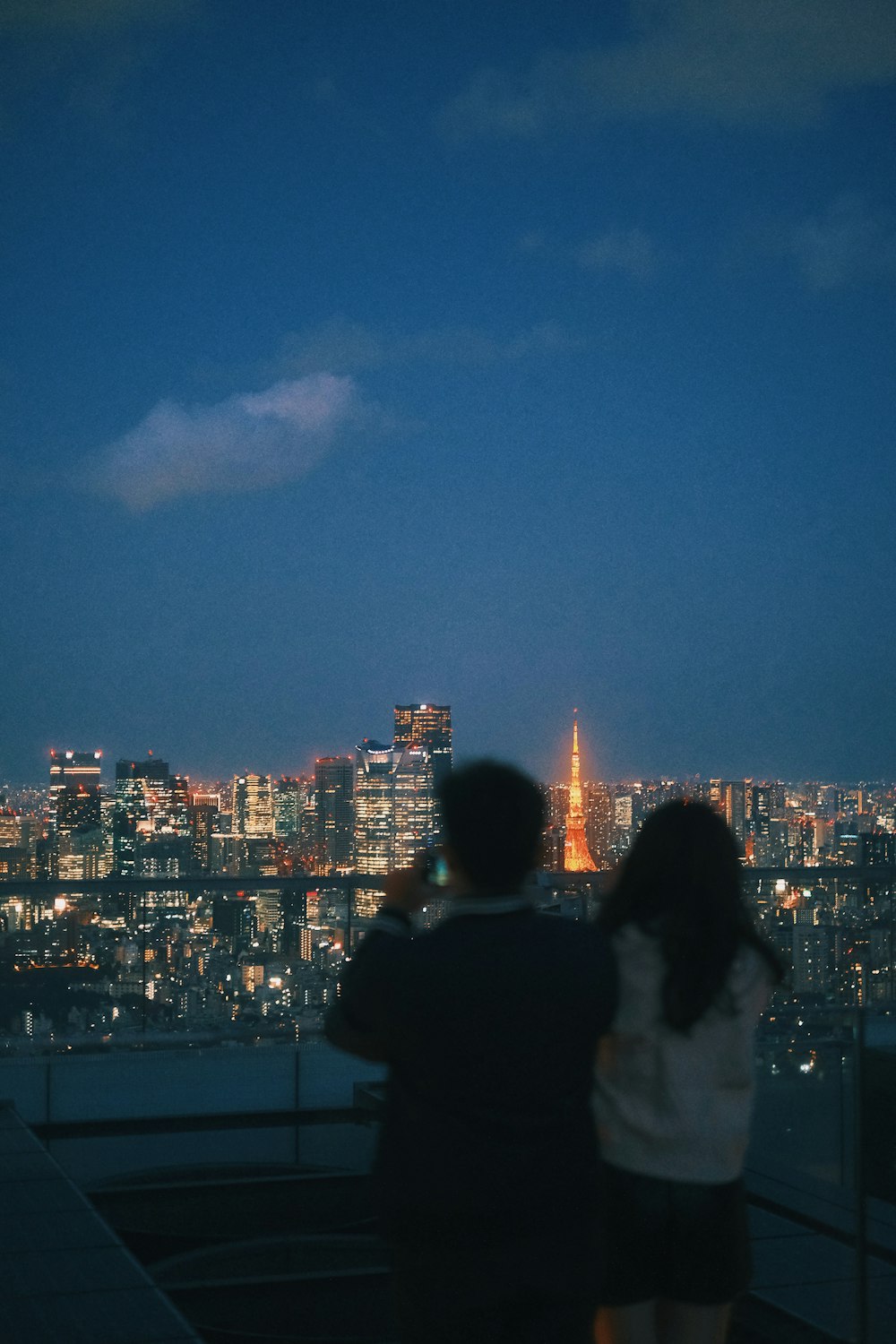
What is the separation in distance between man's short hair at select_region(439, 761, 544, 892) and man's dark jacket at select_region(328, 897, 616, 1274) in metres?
0.04

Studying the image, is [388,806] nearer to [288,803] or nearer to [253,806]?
[288,803]

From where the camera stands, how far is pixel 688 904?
173cm

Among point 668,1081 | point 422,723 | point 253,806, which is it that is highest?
point 422,723

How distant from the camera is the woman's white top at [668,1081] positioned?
66.9 inches

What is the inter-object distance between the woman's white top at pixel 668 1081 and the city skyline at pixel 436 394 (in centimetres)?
1900

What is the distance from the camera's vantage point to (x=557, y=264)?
5141cm

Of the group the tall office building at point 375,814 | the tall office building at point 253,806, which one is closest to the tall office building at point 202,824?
the tall office building at point 253,806

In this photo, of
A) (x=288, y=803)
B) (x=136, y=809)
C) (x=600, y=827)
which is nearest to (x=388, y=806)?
(x=600, y=827)

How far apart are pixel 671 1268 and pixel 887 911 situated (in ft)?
17.2

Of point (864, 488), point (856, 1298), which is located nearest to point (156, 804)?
point (856, 1298)

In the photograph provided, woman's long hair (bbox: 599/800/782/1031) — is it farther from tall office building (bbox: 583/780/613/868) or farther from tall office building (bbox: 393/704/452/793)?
tall office building (bbox: 393/704/452/793)

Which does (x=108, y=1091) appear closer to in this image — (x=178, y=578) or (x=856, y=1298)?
(x=856, y=1298)

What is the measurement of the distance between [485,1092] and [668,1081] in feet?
1.24

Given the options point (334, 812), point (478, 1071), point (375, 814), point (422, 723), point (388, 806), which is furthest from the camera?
point (422, 723)
